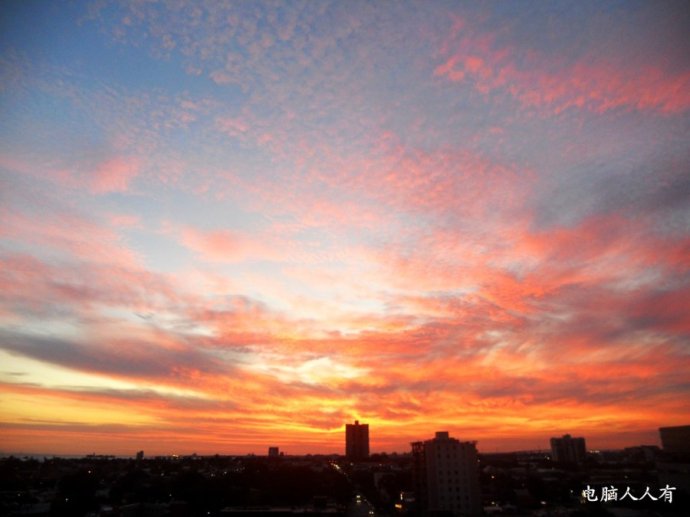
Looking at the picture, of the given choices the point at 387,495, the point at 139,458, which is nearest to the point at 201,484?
the point at 387,495

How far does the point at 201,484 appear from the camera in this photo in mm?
78750

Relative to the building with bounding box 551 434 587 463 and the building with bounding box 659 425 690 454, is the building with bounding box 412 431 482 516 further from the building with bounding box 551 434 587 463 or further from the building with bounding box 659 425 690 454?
the building with bounding box 551 434 587 463

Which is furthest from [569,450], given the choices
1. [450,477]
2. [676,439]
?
[450,477]

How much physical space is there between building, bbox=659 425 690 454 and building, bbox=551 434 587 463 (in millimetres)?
50246

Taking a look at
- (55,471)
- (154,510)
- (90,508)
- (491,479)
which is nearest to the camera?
(154,510)

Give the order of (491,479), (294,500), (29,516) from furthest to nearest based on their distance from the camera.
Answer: (491,479) < (294,500) < (29,516)

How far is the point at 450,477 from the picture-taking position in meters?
60.3

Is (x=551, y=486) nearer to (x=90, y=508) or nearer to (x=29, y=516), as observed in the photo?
(x=90, y=508)

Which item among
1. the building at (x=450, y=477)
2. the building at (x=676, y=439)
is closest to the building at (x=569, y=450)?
the building at (x=676, y=439)

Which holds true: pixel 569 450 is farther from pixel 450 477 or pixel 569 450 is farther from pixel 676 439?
pixel 450 477

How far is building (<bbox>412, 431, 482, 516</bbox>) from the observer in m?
59.2

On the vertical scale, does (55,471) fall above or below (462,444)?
below

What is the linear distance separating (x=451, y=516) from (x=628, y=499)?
26.4m

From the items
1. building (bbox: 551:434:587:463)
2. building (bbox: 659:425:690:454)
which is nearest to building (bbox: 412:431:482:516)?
building (bbox: 659:425:690:454)
